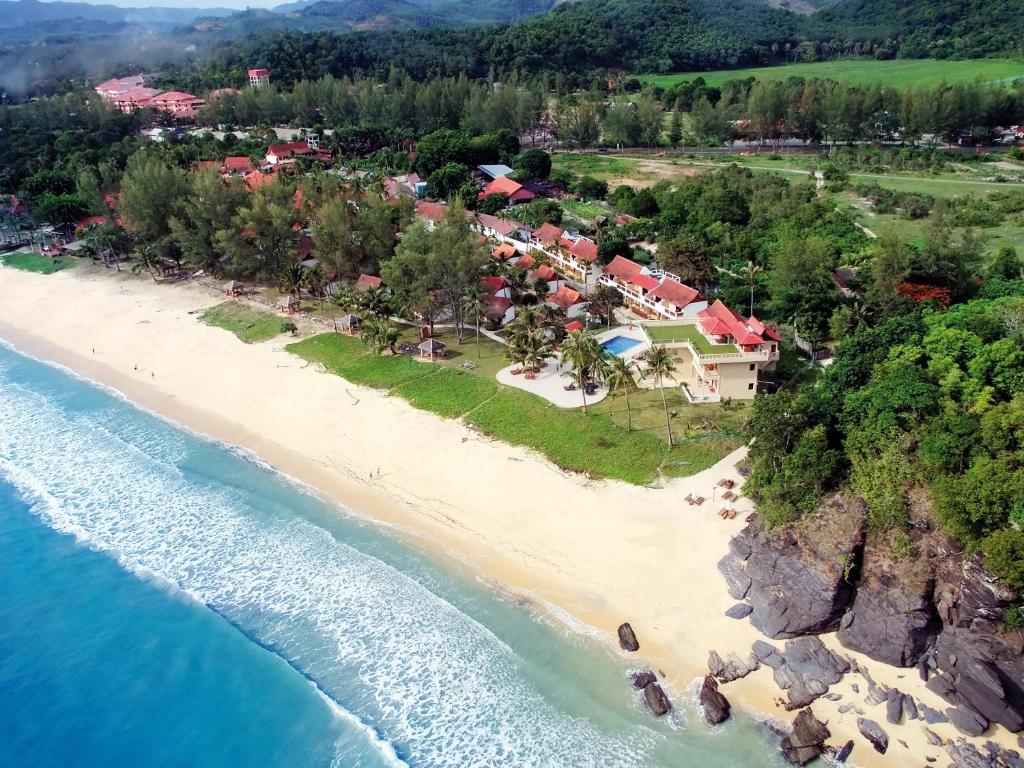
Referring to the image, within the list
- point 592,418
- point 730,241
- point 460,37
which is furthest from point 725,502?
point 460,37

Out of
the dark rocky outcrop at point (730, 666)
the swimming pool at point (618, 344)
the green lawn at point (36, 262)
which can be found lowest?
the green lawn at point (36, 262)

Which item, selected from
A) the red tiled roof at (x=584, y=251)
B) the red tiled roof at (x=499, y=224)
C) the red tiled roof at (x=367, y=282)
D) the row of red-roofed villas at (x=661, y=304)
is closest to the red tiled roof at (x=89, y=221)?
the row of red-roofed villas at (x=661, y=304)

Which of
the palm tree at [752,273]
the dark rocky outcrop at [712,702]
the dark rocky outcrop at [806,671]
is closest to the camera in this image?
the dark rocky outcrop at [712,702]

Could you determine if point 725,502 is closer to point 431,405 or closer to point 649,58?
point 431,405

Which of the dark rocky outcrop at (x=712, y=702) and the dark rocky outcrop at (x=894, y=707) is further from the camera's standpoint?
the dark rocky outcrop at (x=712, y=702)

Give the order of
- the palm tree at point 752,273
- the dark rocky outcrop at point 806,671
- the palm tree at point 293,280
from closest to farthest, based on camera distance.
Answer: the dark rocky outcrop at point 806,671 < the palm tree at point 752,273 < the palm tree at point 293,280

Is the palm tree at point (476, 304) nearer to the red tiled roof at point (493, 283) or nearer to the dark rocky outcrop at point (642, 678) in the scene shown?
the red tiled roof at point (493, 283)

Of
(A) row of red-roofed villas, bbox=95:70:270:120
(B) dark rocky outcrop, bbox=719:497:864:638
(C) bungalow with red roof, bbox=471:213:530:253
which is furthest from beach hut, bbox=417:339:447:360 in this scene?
(A) row of red-roofed villas, bbox=95:70:270:120
